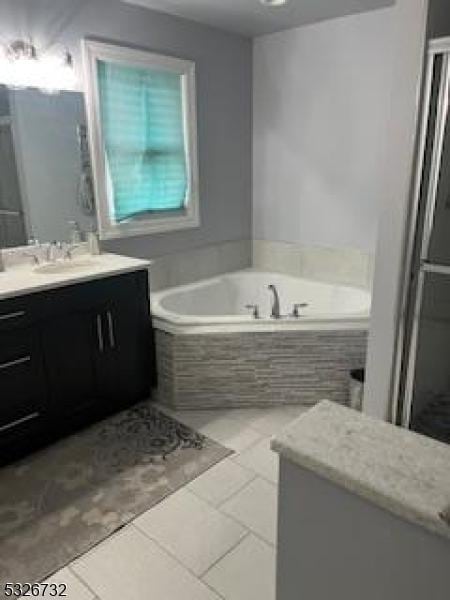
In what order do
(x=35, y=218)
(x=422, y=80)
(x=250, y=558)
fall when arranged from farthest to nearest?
1. (x=35, y=218)
2. (x=250, y=558)
3. (x=422, y=80)

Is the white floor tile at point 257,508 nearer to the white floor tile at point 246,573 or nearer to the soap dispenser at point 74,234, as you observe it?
the white floor tile at point 246,573

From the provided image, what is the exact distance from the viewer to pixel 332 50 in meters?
3.04

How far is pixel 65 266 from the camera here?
8.43ft

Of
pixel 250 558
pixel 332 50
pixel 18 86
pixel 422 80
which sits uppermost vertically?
pixel 332 50

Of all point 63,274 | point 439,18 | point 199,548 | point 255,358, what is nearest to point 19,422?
point 63,274

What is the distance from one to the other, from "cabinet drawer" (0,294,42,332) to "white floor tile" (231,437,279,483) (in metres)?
1.19

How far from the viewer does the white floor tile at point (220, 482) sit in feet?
6.54

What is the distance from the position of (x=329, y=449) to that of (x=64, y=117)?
8.18ft

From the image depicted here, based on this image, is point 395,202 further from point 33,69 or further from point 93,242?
point 33,69

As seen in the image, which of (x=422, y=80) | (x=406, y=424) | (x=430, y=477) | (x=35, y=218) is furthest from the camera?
(x=35, y=218)

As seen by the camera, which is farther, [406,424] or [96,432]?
[96,432]

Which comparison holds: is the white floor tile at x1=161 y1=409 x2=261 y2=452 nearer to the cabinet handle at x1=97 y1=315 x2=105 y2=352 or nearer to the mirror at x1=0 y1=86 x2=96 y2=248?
the cabinet handle at x1=97 y1=315 x2=105 y2=352

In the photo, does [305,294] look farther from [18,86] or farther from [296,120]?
[18,86]

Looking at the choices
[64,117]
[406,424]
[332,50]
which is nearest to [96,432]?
[406,424]
